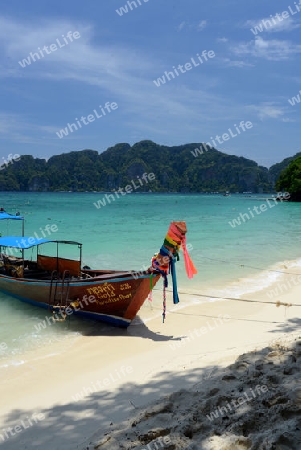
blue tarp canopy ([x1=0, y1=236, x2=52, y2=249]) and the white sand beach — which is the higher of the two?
blue tarp canopy ([x1=0, y1=236, x2=52, y2=249])

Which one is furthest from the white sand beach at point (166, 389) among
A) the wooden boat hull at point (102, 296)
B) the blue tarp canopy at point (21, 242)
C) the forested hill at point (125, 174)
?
the forested hill at point (125, 174)

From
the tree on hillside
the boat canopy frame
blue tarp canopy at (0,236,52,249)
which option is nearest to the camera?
the boat canopy frame

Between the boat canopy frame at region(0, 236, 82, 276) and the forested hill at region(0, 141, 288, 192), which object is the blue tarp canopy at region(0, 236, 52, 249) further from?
the forested hill at region(0, 141, 288, 192)

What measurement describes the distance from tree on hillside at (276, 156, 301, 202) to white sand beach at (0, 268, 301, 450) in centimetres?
7129

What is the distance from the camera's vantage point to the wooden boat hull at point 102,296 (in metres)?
8.12

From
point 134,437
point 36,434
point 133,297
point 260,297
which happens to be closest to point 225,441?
point 134,437

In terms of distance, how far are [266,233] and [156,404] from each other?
2487 cm

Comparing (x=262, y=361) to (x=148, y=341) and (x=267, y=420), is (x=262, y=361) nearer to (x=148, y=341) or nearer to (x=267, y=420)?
(x=267, y=420)

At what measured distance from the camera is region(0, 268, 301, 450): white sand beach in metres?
3.17

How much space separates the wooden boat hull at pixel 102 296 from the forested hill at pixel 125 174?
16812 centimetres

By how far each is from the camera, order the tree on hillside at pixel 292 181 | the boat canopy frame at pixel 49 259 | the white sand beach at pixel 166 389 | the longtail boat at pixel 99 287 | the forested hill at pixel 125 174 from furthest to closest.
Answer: the forested hill at pixel 125 174
the tree on hillside at pixel 292 181
the boat canopy frame at pixel 49 259
the longtail boat at pixel 99 287
the white sand beach at pixel 166 389

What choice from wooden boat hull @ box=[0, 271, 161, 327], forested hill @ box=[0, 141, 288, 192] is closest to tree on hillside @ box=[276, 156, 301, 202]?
wooden boat hull @ box=[0, 271, 161, 327]

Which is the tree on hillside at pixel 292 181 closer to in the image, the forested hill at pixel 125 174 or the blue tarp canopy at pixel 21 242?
the blue tarp canopy at pixel 21 242

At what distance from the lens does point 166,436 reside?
3.20 meters
